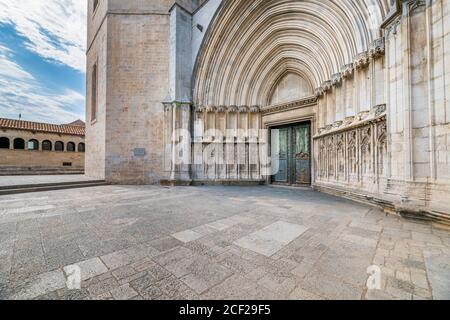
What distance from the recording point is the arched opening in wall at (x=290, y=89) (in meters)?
8.45

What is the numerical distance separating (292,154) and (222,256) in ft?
24.8

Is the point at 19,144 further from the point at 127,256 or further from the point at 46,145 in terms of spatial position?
the point at 127,256

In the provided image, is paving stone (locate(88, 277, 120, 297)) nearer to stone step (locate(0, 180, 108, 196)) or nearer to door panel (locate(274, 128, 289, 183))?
stone step (locate(0, 180, 108, 196))

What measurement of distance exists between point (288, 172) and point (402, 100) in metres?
5.32

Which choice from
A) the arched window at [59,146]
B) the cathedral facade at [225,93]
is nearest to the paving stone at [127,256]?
the cathedral facade at [225,93]

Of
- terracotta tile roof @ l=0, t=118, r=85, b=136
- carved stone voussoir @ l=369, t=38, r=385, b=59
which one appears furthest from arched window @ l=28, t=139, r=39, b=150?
carved stone voussoir @ l=369, t=38, r=385, b=59

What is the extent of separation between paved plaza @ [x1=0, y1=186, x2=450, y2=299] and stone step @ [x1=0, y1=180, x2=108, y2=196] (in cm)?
425

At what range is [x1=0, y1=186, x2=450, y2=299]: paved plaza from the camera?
1.46 meters

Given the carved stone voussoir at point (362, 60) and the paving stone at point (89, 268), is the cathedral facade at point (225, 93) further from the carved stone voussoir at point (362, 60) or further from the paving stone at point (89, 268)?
the paving stone at point (89, 268)

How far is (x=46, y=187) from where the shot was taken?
727 centimetres

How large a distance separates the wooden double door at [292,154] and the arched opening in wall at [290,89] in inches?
54.4
